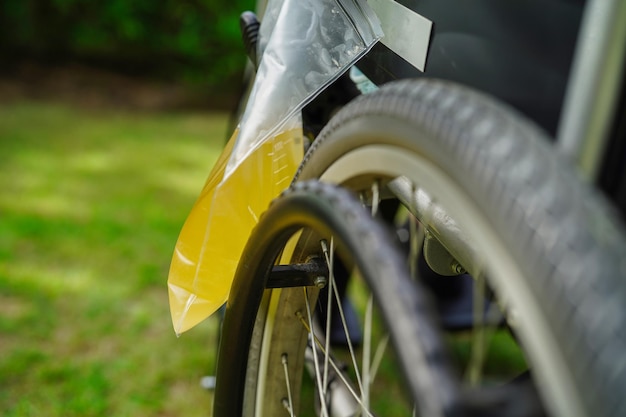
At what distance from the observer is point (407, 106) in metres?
0.54

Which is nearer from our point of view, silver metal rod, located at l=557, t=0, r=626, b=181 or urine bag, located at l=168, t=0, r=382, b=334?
silver metal rod, located at l=557, t=0, r=626, b=181

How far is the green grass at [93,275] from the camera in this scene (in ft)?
4.90

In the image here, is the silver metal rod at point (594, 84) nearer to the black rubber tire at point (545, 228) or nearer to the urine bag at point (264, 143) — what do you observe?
the black rubber tire at point (545, 228)

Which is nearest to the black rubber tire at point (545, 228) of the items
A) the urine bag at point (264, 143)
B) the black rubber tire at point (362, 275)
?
the black rubber tire at point (362, 275)

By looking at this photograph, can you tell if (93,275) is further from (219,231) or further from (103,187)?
(219,231)

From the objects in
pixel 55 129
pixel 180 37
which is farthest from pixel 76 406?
pixel 180 37

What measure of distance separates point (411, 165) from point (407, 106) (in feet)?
0.16

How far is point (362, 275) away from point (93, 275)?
165 centimetres

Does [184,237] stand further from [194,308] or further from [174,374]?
[174,374]

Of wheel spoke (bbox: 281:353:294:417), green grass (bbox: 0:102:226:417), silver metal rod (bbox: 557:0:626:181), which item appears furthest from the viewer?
green grass (bbox: 0:102:226:417)

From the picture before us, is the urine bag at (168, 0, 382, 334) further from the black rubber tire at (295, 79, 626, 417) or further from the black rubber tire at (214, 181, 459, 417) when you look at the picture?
the black rubber tire at (295, 79, 626, 417)

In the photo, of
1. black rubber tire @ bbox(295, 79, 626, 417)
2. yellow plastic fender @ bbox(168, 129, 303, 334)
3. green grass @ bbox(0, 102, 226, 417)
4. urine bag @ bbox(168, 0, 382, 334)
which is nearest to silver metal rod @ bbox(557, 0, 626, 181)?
black rubber tire @ bbox(295, 79, 626, 417)

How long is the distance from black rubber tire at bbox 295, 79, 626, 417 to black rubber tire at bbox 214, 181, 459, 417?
58mm

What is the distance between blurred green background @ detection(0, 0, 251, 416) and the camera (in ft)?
5.09
